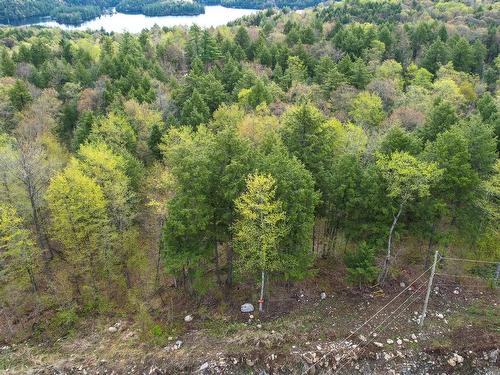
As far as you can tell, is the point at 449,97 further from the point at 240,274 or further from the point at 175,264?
the point at 175,264

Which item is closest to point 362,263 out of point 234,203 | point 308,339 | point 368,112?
point 308,339

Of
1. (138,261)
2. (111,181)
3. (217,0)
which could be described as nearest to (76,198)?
(111,181)

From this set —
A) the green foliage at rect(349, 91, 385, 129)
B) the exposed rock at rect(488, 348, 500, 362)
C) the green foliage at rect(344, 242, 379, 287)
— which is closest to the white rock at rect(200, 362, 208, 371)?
the green foliage at rect(344, 242, 379, 287)

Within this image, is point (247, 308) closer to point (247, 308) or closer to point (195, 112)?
point (247, 308)

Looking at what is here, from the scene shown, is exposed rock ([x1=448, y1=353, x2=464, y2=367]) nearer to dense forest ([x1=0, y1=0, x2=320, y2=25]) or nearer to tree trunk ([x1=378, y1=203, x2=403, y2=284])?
tree trunk ([x1=378, y1=203, x2=403, y2=284])

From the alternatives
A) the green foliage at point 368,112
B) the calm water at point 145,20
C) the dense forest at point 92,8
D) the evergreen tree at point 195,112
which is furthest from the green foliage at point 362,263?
the dense forest at point 92,8

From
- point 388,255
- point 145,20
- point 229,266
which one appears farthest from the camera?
point 145,20
